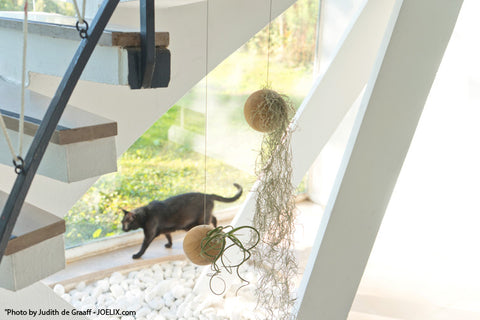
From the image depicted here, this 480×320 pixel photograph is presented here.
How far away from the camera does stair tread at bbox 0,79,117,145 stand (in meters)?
1.01

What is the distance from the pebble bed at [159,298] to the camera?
10.0ft

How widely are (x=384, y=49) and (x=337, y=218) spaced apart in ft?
2.03

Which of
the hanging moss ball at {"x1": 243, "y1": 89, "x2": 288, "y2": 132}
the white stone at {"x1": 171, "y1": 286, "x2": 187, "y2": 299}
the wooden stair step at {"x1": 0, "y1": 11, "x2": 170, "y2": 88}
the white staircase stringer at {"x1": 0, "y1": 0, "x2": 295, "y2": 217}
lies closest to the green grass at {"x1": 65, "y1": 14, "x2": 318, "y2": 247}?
the white stone at {"x1": 171, "y1": 286, "x2": 187, "y2": 299}

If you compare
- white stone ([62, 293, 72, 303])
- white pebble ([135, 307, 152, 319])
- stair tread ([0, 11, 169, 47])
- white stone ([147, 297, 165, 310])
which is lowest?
white stone ([62, 293, 72, 303])

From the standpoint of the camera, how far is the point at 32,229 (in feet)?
3.36

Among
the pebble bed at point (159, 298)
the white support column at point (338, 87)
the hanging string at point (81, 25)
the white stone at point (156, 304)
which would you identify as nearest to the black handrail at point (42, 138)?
the hanging string at point (81, 25)

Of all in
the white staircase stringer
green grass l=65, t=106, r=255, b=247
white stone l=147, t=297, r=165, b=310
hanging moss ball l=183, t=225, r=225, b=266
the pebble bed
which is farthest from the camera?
green grass l=65, t=106, r=255, b=247

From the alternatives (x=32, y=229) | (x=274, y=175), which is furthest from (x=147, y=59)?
(x=274, y=175)

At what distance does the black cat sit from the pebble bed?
29 cm

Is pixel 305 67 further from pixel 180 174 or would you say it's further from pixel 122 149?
pixel 122 149

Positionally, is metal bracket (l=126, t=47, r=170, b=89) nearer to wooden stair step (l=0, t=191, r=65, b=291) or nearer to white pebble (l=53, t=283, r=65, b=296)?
wooden stair step (l=0, t=191, r=65, b=291)

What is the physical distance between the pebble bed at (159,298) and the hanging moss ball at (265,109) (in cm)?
162

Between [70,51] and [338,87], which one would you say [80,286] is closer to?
[338,87]

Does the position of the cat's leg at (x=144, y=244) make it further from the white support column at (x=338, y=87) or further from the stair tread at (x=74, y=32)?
the stair tread at (x=74, y=32)
